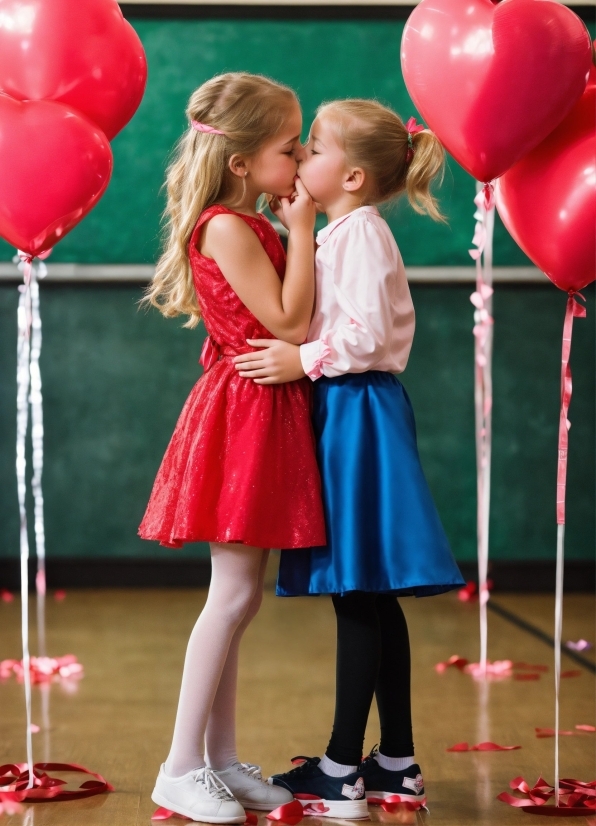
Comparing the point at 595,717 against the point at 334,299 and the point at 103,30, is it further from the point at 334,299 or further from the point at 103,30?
the point at 103,30

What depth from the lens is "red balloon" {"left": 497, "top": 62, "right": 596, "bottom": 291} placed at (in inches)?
64.7

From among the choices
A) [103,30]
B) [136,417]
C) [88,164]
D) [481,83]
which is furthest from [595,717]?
[136,417]

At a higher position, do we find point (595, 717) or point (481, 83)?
point (481, 83)

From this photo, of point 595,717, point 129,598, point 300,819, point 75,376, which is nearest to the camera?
point 300,819

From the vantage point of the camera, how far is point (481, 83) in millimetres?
1645

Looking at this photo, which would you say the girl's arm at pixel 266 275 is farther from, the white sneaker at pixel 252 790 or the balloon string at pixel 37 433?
the balloon string at pixel 37 433

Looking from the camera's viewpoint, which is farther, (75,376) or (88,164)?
(75,376)

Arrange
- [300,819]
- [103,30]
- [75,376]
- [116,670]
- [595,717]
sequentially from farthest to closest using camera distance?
1. [75,376]
2. [116,670]
3. [595,717]
4. [103,30]
5. [300,819]

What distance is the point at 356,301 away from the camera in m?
1.66

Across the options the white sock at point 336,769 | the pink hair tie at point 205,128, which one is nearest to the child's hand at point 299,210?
the pink hair tie at point 205,128

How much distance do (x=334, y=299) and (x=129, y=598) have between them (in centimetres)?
249

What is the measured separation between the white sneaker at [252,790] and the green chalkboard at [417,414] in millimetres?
2472

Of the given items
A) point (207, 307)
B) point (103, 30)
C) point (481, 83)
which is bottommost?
point (207, 307)

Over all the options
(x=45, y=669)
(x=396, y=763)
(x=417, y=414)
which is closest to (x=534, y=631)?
(x=417, y=414)
